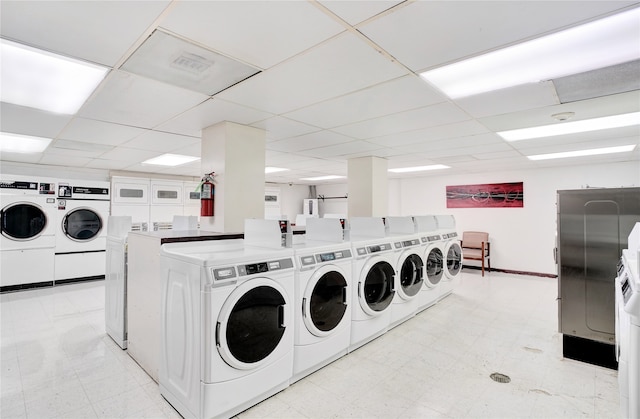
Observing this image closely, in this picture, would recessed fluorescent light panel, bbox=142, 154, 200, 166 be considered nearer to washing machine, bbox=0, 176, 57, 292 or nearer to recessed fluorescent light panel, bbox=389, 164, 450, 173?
washing machine, bbox=0, 176, 57, 292

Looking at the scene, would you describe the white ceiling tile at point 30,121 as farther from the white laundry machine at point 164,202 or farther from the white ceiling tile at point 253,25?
the white laundry machine at point 164,202

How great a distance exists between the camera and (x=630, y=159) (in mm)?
5430

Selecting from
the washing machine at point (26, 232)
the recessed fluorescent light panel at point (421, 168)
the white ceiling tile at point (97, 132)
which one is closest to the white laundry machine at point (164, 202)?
the washing machine at point (26, 232)

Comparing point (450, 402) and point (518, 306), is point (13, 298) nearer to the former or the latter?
point (450, 402)

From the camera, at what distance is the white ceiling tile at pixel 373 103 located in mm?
2379

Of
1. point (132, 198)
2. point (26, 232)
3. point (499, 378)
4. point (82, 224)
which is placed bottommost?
point (499, 378)

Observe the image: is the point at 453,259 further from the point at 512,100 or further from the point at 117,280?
the point at 117,280

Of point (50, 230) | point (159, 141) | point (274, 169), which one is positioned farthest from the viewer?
point (274, 169)

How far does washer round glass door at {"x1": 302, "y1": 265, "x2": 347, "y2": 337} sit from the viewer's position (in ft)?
7.88

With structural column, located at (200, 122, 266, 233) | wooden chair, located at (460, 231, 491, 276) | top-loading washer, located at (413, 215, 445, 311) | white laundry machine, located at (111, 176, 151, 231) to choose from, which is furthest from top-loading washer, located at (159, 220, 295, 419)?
wooden chair, located at (460, 231, 491, 276)

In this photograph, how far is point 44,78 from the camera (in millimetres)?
2186

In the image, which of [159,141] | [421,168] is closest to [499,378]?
[159,141]

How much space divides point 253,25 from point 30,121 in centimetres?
307

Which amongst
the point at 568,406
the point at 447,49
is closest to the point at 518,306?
the point at 568,406
